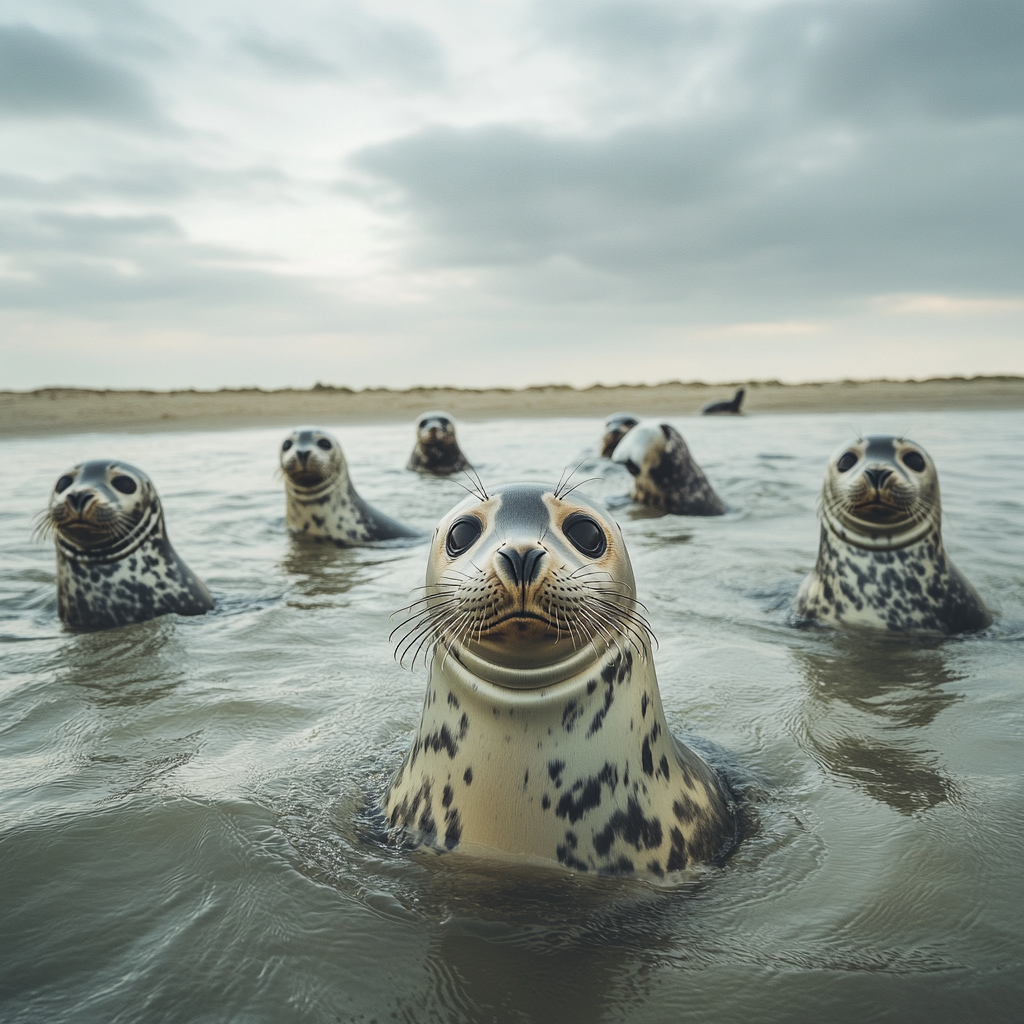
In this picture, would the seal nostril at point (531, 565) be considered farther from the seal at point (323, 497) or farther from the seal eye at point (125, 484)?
the seal at point (323, 497)

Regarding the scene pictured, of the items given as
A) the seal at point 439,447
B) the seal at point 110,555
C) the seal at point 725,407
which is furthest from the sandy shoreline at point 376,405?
the seal at point 110,555

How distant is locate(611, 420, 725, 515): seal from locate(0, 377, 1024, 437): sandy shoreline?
13.9 metres

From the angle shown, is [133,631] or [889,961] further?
[133,631]

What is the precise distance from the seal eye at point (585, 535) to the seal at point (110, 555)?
3.26 metres

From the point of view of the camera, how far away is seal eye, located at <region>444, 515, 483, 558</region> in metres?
2.28

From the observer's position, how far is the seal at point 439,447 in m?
11.6

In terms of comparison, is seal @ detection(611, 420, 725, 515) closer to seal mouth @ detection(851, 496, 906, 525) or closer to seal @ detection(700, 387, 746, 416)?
seal mouth @ detection(851, 496, 906, 525)

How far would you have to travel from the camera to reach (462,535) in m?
2.29

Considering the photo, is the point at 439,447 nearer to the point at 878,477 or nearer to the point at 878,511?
the point at 878,511

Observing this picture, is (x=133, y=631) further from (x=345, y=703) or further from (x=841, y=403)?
(x=841, y=403)

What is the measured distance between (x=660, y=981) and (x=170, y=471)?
11562mm

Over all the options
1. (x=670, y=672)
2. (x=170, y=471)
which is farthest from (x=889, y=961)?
(x=170, y=471)

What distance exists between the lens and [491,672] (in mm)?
2141

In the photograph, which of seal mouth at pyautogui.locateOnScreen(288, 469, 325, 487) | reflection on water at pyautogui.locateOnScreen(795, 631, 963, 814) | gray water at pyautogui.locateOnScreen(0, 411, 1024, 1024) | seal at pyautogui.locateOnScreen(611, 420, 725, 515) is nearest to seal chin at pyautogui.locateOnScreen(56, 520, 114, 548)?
gray water at pyautogui.locateOnScreen(0, 411, 1024, 1024)
